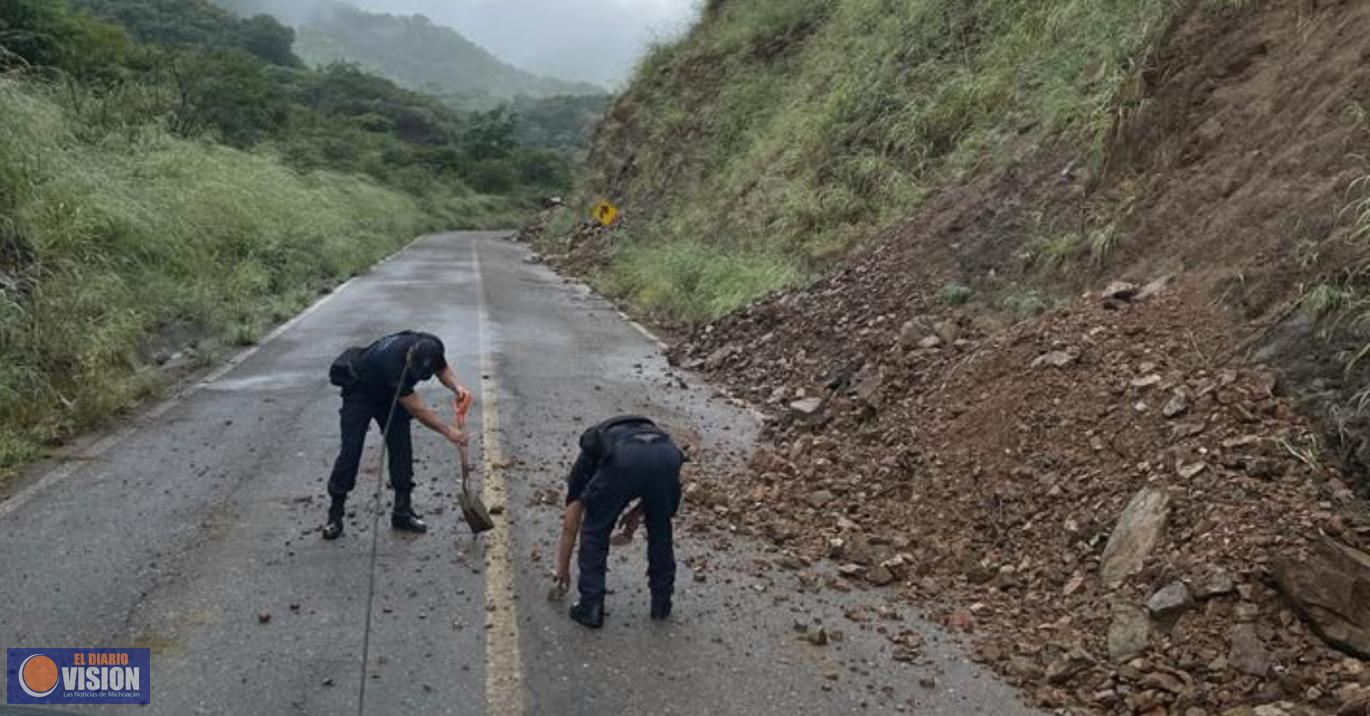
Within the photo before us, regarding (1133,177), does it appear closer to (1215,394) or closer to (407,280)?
(1215,394)

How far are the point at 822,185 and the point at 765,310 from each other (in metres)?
4.39

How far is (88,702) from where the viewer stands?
4.07 metres

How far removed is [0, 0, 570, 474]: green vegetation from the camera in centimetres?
888

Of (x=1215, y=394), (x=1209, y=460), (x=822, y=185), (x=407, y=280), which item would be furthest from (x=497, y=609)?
(x=407, y=280)

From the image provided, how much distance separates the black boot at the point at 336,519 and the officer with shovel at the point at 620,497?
1597 millimetres

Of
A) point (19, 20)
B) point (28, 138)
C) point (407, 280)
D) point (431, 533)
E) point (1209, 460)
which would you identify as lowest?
point (407, 280)

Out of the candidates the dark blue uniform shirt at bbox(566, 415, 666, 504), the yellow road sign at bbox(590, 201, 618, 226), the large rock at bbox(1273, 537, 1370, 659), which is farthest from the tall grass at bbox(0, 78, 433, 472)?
the large rock at bbox(1273, 537, 1370, 659)

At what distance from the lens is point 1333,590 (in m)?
4.27

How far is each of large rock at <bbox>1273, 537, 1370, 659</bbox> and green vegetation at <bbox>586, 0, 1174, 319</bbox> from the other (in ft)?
15.1

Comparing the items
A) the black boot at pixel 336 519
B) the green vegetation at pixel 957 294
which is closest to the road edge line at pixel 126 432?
the black boot at pixel 336 519

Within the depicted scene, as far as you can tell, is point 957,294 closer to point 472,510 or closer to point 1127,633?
point 1127,633

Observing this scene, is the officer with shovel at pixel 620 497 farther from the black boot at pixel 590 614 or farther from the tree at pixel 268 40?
the tree at pixel 268 40

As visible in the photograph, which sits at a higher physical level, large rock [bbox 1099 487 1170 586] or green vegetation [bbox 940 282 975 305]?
green vegetation [bbox 940 282 975 305]

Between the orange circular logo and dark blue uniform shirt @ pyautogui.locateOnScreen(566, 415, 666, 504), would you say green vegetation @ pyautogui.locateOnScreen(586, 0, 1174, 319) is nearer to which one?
dark blue uniform shirt @ pyautogui.locateOnScreen(566, 415, 666, 504)
